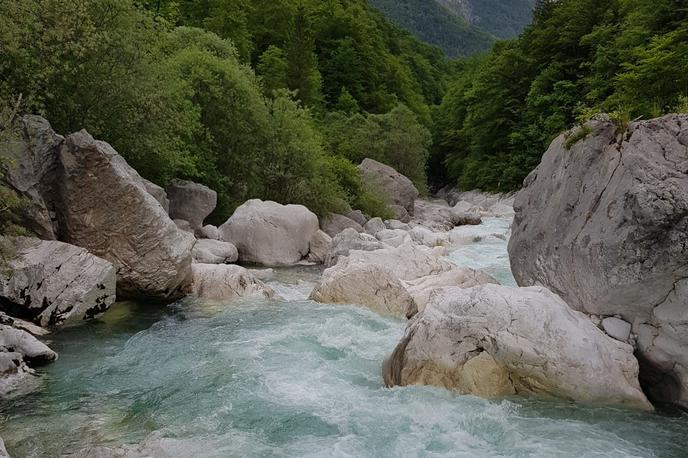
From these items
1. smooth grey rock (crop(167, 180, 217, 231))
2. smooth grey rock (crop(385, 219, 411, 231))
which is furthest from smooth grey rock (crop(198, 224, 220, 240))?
smooth grey rock (crop(385, 219, 411, 231))

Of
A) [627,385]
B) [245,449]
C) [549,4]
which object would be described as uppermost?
[549,4]

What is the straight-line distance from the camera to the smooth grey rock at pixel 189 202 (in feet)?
77.7

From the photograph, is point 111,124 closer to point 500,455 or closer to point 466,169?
point 500,455

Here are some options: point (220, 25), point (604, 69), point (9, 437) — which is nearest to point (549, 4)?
point (604, 69)

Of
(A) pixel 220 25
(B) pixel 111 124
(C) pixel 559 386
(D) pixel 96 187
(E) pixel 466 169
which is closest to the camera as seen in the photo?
(C) pixel 559 386

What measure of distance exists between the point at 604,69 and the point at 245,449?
144 ft

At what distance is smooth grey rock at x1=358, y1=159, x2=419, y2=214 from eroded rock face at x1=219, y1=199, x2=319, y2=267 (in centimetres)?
1739

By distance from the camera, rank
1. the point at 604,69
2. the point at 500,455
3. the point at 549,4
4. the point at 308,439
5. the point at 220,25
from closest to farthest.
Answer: the point at 500,455 → the point at 308,439 → the point at 604,69 → the point at 220,25 → the point at 549,4

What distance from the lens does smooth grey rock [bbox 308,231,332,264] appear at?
2477 centimetres

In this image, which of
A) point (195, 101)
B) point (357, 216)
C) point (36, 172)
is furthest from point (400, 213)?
point (36, 172)

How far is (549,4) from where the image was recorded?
5809cm

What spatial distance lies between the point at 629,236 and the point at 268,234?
15.7 meters

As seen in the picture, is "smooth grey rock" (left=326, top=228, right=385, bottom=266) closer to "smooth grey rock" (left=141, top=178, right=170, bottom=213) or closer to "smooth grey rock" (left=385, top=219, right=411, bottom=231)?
"smooth grey rock" (left=141, top=178, right=170, bottom=213)

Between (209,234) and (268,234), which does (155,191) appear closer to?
(209,234)
